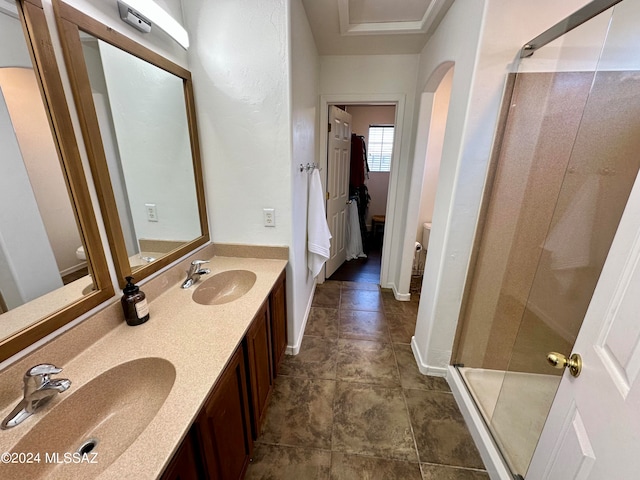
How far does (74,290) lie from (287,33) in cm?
158

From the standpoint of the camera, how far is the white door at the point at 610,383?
558 millimetres

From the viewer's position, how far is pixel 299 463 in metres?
1.34

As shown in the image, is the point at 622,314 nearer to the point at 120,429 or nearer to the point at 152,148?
the point at 120,429

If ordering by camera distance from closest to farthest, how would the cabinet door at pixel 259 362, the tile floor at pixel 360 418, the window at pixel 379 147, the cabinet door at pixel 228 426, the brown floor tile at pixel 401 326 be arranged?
the cabinet door at pixel 228 426, the cabinet door at pixel 259 362, the tile floor at pixel 360 418, the brown floor tile at pixel 401 326, the window at pixel 379 147

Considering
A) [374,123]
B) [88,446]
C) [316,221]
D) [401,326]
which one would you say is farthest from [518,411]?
[374,123]

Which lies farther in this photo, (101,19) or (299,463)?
(299,463)

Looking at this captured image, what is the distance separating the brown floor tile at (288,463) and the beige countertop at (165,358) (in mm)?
836

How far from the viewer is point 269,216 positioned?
1722 mm

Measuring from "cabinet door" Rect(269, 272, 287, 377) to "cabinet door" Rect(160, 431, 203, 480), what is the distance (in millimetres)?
812

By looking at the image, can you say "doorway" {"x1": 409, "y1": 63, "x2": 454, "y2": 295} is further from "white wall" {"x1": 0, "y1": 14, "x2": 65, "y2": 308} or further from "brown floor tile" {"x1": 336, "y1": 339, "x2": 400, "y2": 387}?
"white wall" {"x1": 0, "y1": 14, "x2": 65, "y2": 308}

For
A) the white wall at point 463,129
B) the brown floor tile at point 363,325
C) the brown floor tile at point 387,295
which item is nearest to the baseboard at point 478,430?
the white wall at point 463,129

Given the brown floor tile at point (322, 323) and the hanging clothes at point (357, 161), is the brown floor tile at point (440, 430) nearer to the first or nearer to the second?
the brown floor tile at point (322, 323)

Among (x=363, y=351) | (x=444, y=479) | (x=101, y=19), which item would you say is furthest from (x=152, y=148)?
(x=444, y=479)

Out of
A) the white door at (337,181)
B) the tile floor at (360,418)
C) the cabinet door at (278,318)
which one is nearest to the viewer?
the tile floor at (360,418)
